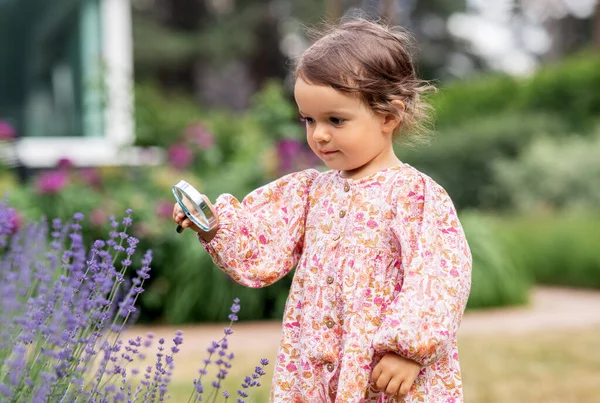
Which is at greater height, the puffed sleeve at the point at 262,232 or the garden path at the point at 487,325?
the puffed sleeve at the point at 262,232

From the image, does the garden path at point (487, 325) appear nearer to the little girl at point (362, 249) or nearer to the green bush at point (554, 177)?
the little girl at point (362, 249)

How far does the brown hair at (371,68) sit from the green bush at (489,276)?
16.5ft

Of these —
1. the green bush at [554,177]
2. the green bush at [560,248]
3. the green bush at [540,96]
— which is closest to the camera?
the green bush at [560,248]

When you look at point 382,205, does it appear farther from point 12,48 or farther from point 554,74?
point 554,74

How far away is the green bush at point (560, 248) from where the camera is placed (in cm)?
896

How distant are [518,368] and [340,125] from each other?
2.95 m

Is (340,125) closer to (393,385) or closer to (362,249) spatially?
(362,249)

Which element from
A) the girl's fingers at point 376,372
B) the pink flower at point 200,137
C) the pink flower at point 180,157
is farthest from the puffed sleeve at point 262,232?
the pink flower at point 200,137

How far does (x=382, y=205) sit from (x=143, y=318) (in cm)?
469

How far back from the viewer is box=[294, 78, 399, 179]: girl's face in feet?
7.55

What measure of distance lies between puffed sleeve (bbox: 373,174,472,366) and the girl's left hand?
1.1 inches

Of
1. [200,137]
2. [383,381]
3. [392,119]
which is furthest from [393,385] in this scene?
[200,137]

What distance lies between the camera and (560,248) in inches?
366

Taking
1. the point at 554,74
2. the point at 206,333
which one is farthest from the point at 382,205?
the point at 554,74
